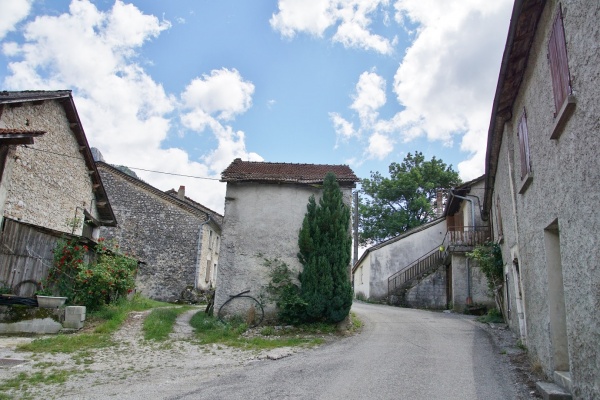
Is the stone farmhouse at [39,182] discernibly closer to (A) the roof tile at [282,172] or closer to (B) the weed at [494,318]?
(A) the roof tile at [282,172]

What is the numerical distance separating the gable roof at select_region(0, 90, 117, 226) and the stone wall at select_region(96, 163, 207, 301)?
4.81 meters

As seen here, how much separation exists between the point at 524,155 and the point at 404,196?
31738mm

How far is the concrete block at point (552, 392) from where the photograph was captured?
202 inches

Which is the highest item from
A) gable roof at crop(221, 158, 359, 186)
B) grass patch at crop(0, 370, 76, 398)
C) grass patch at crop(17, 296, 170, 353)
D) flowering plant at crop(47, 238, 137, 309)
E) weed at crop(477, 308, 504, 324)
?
gable roof at crop(221, 158, 359, 186)

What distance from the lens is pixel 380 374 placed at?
7.09 meters

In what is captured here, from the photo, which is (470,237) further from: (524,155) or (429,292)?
(524,155)

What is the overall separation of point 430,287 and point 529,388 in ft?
52.2

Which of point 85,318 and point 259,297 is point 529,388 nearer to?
point 259,297

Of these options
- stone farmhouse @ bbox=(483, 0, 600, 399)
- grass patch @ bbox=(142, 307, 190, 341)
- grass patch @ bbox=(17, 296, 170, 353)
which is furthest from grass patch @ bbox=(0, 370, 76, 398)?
stone farmhouse @ bbox=(483, 0, 600, 399)

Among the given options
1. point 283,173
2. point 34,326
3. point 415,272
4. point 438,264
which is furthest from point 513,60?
point 415,272

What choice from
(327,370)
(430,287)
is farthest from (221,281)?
(430,287)

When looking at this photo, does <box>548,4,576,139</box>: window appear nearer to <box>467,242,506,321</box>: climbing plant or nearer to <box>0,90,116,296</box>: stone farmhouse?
<box>467,242,506,321</box>: climbing plant

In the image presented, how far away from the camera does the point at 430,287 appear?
21.7 metres

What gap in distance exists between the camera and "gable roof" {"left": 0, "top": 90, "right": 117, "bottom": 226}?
11.9 m
